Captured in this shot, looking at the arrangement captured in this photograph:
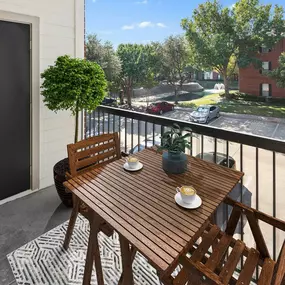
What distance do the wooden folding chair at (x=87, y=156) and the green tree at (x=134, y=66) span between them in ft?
32.3

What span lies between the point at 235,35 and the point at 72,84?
10.2 metres

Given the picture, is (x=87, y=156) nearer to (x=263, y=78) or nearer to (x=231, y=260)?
(x=231, y=260)

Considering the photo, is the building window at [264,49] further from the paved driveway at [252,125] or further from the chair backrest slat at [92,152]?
the chair backrest slat at [92,152]

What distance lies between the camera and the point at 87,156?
1627 mm

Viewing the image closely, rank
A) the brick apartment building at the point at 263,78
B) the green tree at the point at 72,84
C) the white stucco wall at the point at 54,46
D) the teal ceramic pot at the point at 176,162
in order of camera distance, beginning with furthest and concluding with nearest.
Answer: the brick apartment building at the point at 263,78 → the white stucco wall at the point at 54,46 → the green tree at the point at 72,84 → the teal ceramic pot at the point at 176,162

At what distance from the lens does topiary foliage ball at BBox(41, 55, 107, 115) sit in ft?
6.20

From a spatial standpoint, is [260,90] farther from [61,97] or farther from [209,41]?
[61,97]

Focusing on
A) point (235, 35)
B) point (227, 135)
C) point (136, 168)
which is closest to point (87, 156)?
point (136, 168)

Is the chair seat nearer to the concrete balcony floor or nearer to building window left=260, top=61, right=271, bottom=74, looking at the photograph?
the concrete balcony floor

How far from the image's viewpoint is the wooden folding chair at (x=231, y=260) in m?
0.79

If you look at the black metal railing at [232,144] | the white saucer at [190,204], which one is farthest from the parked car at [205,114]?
the white saucer at [190,204]

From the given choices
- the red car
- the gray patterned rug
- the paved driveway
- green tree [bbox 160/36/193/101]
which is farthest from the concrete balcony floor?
green tree [bbox 160/36/193/101]

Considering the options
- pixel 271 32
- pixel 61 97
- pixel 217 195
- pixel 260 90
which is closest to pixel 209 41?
pixel 271 32

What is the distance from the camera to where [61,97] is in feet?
6.29
